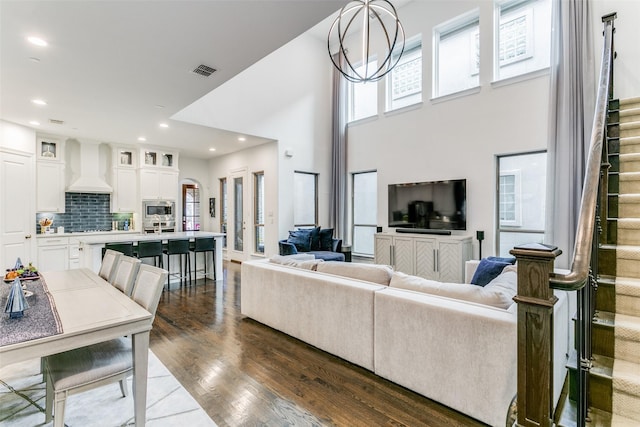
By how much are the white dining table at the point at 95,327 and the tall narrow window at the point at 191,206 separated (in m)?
7.30

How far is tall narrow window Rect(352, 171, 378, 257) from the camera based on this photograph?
7184 millimetres

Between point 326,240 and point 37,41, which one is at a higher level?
point 37,41

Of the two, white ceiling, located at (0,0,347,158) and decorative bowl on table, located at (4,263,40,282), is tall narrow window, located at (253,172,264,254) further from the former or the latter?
decorative bowl on table, located at (4,263,40,282)

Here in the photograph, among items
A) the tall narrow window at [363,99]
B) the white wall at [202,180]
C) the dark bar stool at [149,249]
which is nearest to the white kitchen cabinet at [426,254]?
the tall narrow window at [363,99]

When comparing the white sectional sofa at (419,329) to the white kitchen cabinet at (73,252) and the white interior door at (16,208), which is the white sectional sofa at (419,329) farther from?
the white kitchen cabinet at (73,252)

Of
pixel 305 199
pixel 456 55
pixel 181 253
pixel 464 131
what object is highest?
pixel 456 55

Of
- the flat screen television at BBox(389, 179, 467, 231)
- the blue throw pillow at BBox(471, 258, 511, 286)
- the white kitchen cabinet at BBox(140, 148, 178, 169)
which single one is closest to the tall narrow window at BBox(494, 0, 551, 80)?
the flat screen television at BBox(389, 179, 467, 231)

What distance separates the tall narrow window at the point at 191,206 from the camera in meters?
9.25

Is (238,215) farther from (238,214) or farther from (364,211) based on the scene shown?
(364,211)

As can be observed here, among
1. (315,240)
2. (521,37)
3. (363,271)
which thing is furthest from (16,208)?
(521,37)

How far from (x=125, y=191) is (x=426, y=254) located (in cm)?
653

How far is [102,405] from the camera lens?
2.08 meters

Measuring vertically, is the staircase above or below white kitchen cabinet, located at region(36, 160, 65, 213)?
below

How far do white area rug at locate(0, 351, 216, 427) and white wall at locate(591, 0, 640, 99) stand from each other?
19.1 feet
